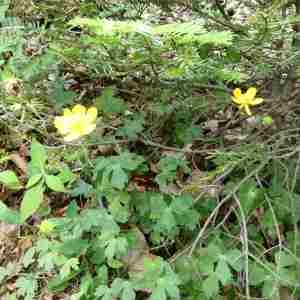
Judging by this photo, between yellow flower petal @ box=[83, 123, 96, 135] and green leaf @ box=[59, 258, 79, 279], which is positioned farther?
green leaf @ box=[59, 258, 79, 279]

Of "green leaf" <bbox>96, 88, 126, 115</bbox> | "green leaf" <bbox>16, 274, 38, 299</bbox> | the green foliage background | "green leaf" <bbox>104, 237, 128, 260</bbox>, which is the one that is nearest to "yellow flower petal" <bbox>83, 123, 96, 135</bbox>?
the green foliage background

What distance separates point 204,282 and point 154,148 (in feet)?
1.76

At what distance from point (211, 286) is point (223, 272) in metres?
0.05

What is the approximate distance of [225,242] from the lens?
5.22ft

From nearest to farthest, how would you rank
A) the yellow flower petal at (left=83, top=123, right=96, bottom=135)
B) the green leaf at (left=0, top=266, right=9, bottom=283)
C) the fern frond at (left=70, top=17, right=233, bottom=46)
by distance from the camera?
the fern frond at (left=70, top=17, right=233, bottom=46) → the yellow flower petal at (left=83, top=123, right=96, bottom=135) → the green leaf at (left=0, top=266, right=9, bottom=283)

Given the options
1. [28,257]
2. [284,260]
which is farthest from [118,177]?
[284,260]

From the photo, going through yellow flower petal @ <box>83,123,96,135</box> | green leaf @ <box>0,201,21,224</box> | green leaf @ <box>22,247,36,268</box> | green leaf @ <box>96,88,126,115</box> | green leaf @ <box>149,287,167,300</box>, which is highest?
yellow flower petal @ <box>83,123,96,135</box>

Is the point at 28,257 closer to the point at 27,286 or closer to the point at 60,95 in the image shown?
the point at 27,286

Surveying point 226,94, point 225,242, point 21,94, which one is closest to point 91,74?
point 21,94

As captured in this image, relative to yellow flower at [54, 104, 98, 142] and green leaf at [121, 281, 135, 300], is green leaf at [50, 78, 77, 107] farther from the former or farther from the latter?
green leaf at [121, 281, 135, 300]

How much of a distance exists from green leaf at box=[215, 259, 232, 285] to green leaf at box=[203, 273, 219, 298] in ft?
0.04

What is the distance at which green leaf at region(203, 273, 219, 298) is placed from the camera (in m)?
1.42

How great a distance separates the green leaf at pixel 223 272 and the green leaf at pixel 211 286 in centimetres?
1

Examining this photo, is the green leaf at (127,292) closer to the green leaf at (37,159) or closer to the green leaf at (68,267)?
the green leaf at (68,267)
